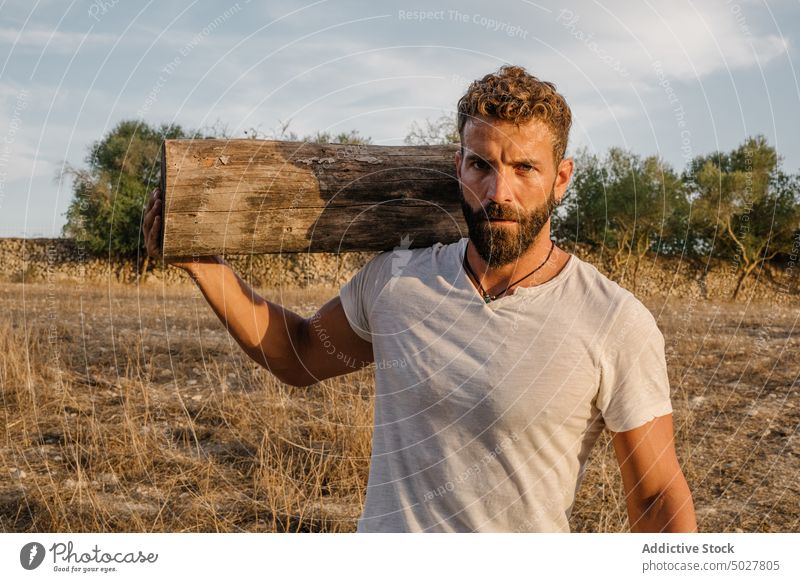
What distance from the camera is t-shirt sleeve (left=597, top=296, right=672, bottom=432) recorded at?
7.57 feet

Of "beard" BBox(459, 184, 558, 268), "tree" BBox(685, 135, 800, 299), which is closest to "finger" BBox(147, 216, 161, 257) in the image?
"beard" BBox(459, 184, 558, 268)

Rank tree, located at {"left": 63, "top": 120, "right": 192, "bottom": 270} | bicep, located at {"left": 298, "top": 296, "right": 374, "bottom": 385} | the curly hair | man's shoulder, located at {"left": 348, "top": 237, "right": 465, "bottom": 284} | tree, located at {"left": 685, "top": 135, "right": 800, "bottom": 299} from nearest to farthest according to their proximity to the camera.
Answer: the curly hair < man's shoulder, located at {"left": 348, "top": 237, "right": 465, "bottom": 284} < bicep, located at {"left": 298, "top": 296, "right": 374, "bottom": 385} < tree, located at {"left": 63, "top": 120, "right": 192, "bottom": 270} < tree, located at {"left": 685, "top": 135, "right": 800, "bottom": 299}

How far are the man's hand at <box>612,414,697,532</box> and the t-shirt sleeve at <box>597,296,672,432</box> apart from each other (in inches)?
1.6

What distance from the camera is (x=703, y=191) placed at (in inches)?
1077

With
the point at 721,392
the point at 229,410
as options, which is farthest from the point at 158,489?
the point at 721,392

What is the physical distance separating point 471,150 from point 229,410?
428cm

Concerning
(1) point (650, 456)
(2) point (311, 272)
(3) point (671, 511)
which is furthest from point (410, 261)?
(2) point (311, 272)

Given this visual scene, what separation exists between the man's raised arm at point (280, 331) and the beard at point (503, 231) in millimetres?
678

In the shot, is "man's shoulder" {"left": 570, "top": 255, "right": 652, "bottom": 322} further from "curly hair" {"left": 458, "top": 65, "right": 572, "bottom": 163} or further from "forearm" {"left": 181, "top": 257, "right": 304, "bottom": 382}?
"forearm" {"left": 181, "top": 257, "right": 304, "bottom": 382}

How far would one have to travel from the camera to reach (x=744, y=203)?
2573cm

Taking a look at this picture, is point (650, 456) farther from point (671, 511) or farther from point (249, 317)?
point (249, 317)

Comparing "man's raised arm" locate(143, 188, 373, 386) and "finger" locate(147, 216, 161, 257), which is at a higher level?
"finger" locate(147, 216, 161, 257)

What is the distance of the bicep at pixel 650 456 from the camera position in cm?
231

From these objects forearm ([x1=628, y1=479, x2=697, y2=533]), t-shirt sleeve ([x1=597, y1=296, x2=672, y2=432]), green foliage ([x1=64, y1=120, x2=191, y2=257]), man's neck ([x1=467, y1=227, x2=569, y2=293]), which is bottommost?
forearm ([x1=628, y1=479, x2=697, y2=533])
